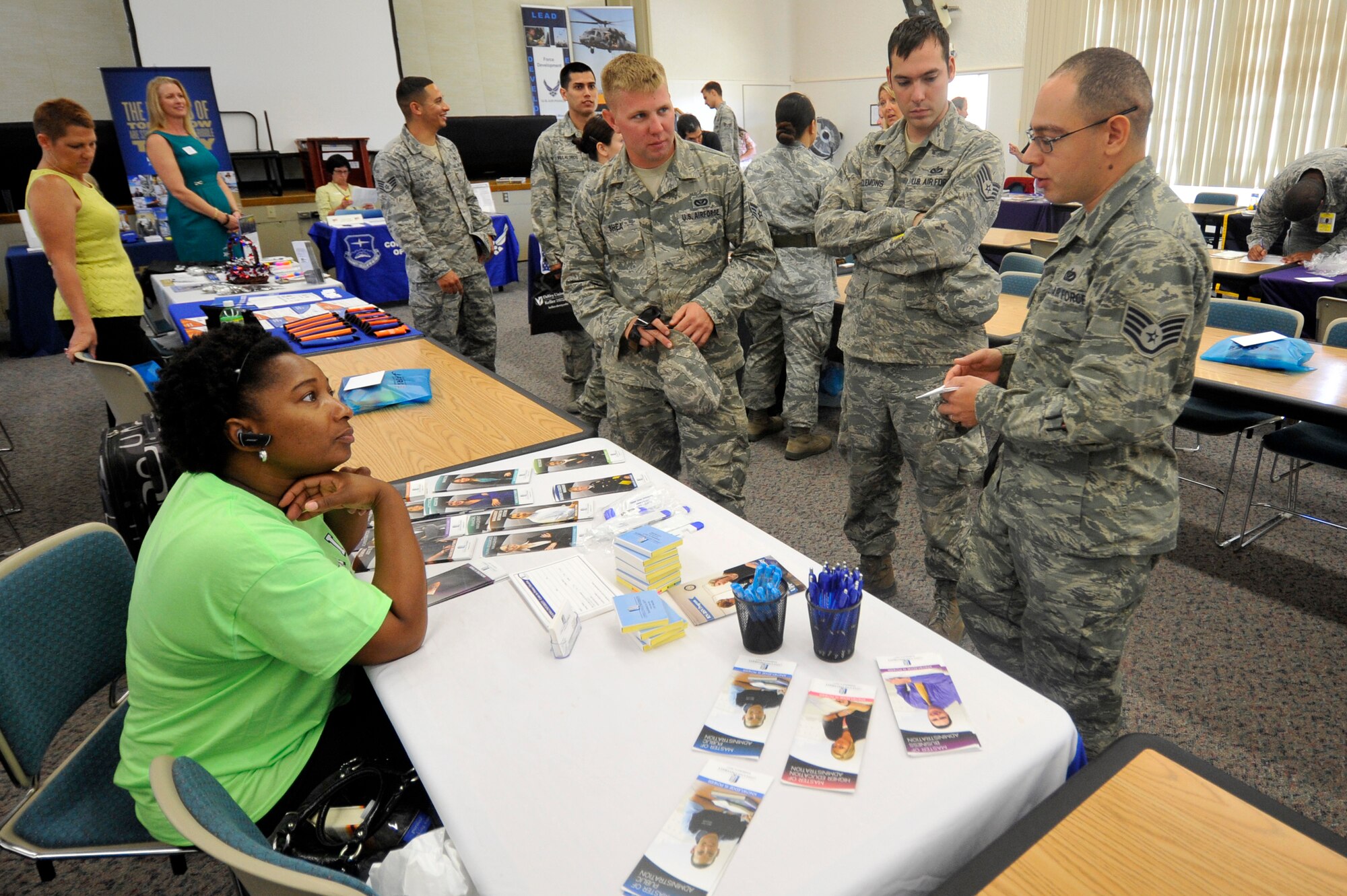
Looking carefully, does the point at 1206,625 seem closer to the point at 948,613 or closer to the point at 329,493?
the point at 948,613

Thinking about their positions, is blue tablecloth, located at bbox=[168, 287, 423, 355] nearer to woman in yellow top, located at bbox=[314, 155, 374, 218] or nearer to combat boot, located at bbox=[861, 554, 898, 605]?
combat boot, located at bbox=[861, 554, 898, 605]

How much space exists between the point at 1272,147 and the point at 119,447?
372 inches

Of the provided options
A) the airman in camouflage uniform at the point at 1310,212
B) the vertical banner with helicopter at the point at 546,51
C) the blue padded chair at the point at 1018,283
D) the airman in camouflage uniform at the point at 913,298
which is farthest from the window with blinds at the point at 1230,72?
the airman in camouflage uniform at the point at 913,298

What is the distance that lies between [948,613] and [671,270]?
136 centimetres

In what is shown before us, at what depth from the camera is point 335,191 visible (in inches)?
301

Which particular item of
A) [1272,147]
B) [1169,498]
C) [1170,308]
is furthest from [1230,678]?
[1272,147]

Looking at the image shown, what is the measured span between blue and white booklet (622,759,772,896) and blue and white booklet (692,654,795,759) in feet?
Result: 0.12

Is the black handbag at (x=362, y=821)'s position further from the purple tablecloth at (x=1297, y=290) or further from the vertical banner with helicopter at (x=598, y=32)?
the vertical banner with helicopter at (x=598, y=32)

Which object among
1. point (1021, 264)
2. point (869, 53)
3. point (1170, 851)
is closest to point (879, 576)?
point (1170, 851)

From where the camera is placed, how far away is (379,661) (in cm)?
125

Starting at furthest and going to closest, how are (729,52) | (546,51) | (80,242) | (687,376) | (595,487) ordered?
1. (729,52)
2. (546,51)
3. (80,242)
4. (687,376)
5. (595,487)

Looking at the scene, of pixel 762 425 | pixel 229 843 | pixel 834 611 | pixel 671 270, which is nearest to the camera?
pixel 229 843

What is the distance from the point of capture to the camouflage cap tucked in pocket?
2240 mm

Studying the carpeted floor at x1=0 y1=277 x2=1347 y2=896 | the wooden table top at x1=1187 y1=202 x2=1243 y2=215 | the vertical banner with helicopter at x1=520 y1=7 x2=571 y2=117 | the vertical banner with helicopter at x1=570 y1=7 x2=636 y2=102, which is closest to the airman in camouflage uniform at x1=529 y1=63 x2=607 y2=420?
the carpeted floor at x1=0 y1=277 x2=1347 y2=896
